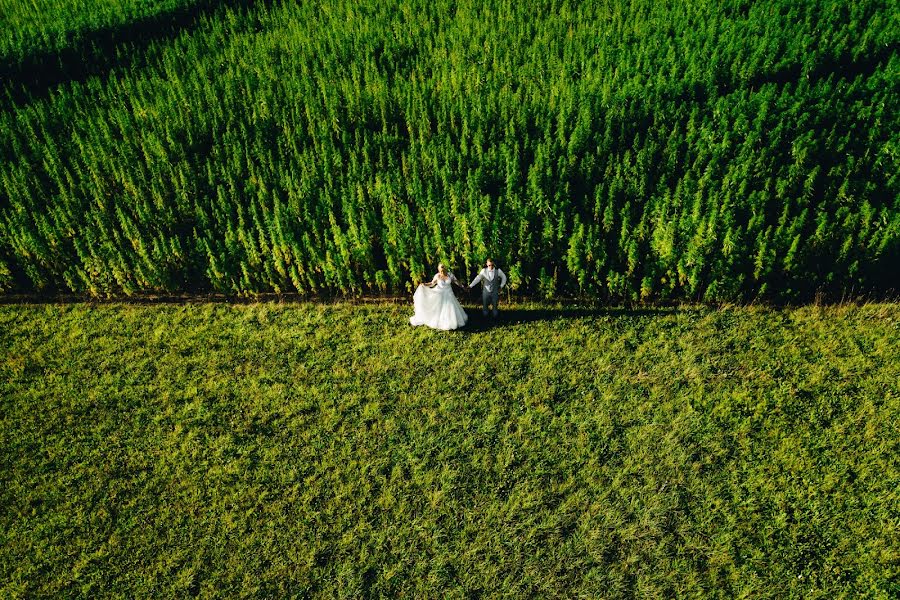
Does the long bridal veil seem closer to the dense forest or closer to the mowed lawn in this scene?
the mowed lawn

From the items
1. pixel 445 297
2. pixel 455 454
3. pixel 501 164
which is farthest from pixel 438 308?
pixel 501 164

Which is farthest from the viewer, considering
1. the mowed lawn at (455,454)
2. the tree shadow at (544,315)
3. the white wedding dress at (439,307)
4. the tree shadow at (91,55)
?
the tree shadow at (91,55)

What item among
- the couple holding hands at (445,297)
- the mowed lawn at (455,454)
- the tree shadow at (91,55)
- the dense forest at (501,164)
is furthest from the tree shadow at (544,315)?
the tree shadow at (91,55)

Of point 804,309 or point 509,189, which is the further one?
point 509,189

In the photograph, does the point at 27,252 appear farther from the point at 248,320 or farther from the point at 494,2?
the point at 494,2

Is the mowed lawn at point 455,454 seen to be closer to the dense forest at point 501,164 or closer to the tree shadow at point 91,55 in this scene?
the dense forest at point 501,164

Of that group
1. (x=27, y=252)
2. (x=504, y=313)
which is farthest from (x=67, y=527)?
(x=504, y=313)

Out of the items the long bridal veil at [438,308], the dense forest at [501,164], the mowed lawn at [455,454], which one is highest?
the dense forest at [501,164]
